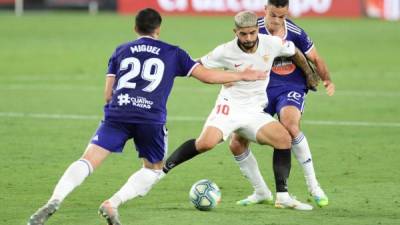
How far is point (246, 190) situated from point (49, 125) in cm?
577

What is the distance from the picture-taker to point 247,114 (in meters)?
10.4

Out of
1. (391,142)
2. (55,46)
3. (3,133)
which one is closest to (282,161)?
(391,142)

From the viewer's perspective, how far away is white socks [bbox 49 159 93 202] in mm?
8844

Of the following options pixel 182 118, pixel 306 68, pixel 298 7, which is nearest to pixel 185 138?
pixel 182 118

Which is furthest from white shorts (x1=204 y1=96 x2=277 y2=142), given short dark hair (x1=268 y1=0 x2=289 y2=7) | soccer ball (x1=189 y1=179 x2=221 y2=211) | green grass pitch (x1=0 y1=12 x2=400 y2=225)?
short dark hair (x1=268 y1=0 x2=289 y2=7)

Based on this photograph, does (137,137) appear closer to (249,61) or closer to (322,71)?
(249,61)

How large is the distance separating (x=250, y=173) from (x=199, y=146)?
0.86 meters

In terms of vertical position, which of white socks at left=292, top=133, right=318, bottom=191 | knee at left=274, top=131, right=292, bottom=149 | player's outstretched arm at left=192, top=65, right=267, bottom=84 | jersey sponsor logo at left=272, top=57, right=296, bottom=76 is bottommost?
white socks at left=292, top=133, right=318, bottom=191

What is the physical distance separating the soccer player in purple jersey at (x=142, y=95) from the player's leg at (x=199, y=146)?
822 mm

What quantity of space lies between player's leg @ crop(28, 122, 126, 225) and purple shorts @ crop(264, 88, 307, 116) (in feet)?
7.77

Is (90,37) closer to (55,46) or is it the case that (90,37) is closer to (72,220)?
(55,46)

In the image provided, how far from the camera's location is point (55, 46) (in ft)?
98.9

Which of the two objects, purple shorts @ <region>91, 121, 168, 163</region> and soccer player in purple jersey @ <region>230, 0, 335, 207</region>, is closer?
purple shorts @ <region>91, 121, 168, 163</region>

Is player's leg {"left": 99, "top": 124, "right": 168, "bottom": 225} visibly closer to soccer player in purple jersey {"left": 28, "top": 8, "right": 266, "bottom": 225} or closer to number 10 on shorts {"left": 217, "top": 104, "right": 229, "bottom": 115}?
soccer player in purple jersey {"left": 28, "top": 8, "right": 266, "bottom": 225}
